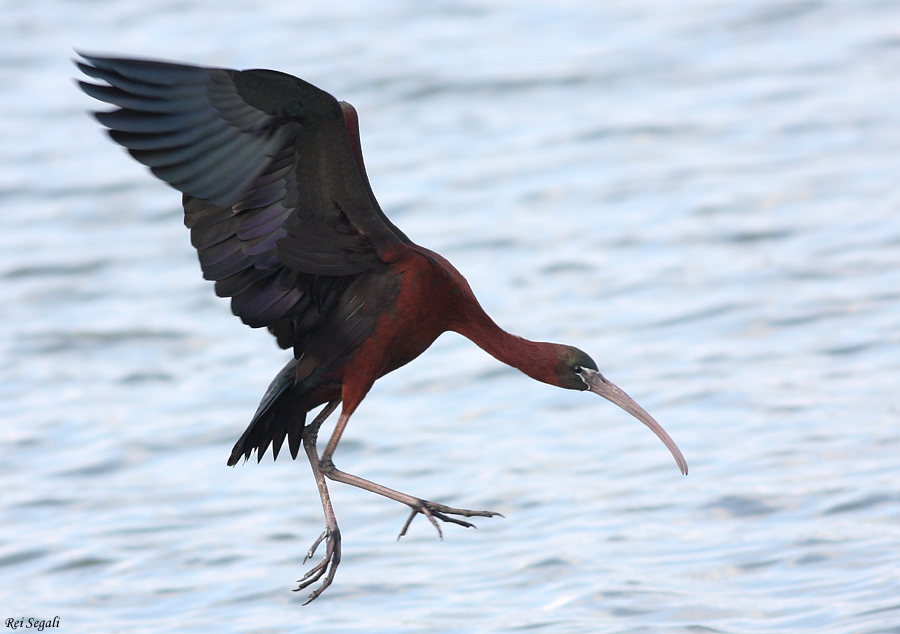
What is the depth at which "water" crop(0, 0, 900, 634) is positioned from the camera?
1177 cm

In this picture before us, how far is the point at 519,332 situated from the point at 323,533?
8.08 metres

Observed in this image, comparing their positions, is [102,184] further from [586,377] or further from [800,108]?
[586,377]

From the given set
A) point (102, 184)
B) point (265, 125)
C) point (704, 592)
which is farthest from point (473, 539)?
point (102, 184)

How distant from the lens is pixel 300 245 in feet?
25.8

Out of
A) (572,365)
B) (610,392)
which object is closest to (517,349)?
(572,365)

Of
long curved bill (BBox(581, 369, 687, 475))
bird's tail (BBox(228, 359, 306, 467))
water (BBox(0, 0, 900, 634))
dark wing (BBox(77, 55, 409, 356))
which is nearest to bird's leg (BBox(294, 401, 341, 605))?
bird's tail (BBox(228, 359, 306, 467))

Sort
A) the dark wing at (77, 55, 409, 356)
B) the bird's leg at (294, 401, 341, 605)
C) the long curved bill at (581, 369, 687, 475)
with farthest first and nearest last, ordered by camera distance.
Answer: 1. the long curved bill at (581, 369, 687, 475)
2. the bird's leg at (294, 401, 341, 605)
3. the dark wing at (77, 55, 409, 356)

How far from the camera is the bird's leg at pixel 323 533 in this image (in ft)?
26.0

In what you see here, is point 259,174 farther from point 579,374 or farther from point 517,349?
point 579,374

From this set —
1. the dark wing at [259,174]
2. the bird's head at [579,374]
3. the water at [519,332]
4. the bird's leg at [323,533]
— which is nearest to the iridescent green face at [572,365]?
the bird's head at [579,374]

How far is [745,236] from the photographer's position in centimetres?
1805

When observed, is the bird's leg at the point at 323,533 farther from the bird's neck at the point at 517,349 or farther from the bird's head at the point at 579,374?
the bird's head at the point at 579,374

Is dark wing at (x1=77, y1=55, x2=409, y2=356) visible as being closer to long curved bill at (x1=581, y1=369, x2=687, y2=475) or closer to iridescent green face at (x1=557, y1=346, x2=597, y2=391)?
iridescent green face at (x1=557, y1=346, x2=597, y2=391)

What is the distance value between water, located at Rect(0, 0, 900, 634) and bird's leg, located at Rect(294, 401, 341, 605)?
2.73 m
